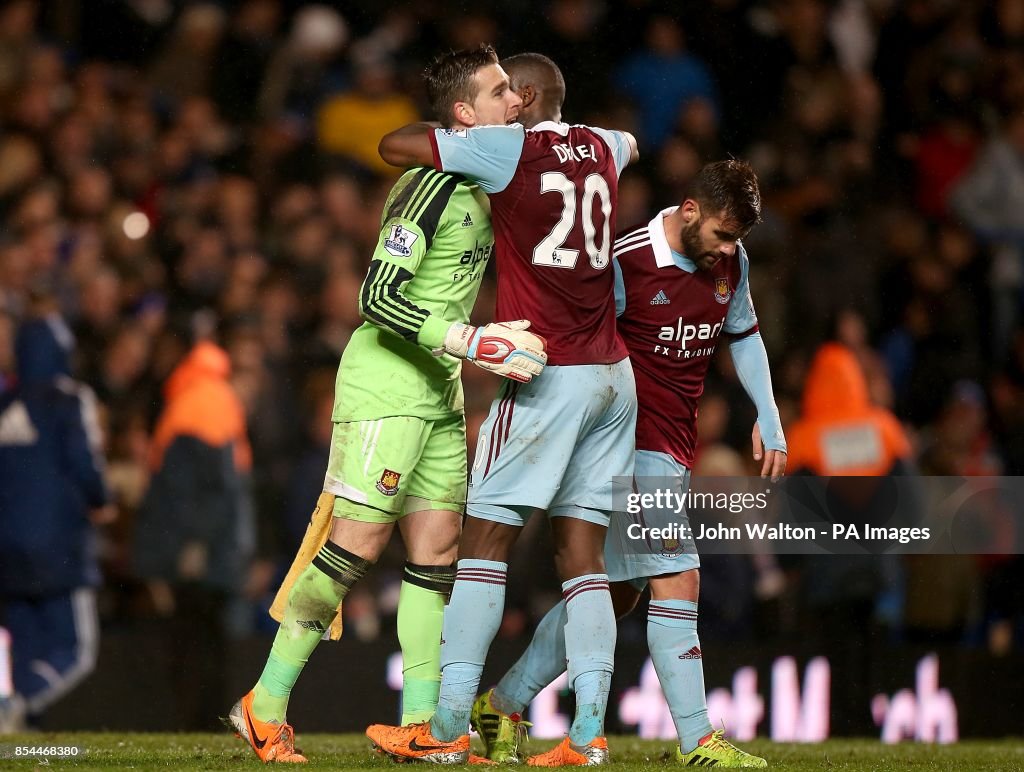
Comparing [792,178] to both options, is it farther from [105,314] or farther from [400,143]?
[400,143]

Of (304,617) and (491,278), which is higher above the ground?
(491,278)

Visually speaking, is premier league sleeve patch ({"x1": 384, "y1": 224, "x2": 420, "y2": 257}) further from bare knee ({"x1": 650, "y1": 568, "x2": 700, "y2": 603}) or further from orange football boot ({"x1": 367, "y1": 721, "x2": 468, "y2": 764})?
orange football boot ({"x1": 367, "y1": 721, "x2": 468, "y2": 764})

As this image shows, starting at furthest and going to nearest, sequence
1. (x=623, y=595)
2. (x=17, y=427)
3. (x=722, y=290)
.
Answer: (x=17, y=427)
(x=623, y=595)
(x=722, y=290)

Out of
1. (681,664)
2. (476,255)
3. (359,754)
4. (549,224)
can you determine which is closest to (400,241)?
(476,255)

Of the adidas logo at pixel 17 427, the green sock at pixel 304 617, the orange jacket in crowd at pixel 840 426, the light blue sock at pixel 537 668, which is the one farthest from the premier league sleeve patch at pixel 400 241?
the orange jacket in crowd at pixel 840 426

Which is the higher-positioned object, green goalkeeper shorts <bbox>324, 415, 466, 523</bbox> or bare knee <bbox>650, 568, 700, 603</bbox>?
green goalkeeper shorts <bbox>324, 415, 466, 523</bbox>

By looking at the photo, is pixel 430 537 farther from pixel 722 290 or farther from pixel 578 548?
pixel 722 290

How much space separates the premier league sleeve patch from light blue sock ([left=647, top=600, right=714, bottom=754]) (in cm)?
142

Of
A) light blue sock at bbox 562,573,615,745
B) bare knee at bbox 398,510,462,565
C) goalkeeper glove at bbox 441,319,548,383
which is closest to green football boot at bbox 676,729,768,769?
light blue sock at bbox 562,573,615,745

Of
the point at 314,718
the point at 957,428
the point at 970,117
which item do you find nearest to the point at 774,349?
the point at 957,428

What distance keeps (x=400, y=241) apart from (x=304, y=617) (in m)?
1.25

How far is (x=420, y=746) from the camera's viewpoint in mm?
4832

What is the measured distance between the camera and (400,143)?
4.96 metres

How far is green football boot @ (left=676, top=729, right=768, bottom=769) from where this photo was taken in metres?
4.94
